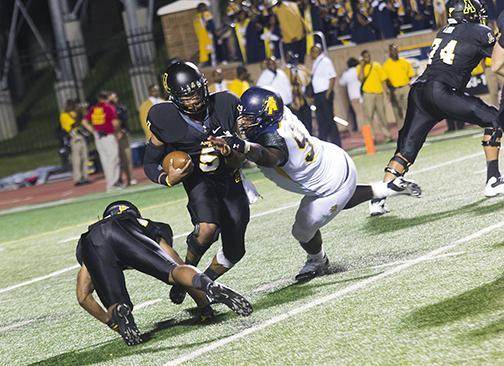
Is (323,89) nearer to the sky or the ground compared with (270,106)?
nearer to the ground

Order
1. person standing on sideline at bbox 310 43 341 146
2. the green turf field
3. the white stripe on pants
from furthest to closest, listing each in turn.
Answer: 1. the white stripe on pants
2. person standing on sideline at bbox 310 43 341 146
3. the green turf field

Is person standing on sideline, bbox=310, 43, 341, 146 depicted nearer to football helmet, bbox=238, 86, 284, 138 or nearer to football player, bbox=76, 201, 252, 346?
football helmet, bbox=238, 86, 284, 138

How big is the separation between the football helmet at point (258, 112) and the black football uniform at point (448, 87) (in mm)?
3448

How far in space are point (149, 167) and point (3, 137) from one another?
1132 inches

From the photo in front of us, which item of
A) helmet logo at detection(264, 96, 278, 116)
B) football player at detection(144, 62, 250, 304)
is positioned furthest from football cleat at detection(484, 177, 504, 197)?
helmet logo at detection(264, 96, 278, 116)

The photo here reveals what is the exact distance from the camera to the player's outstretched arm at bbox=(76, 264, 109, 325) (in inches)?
309

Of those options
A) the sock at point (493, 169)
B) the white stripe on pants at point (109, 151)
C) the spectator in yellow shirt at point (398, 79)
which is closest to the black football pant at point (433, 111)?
the sock at point (493, 169)

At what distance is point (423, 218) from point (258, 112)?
10.8ft

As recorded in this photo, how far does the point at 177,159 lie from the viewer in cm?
787

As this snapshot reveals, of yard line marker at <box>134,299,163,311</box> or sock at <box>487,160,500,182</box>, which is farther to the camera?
sock at <box>487,160,500,182</box>

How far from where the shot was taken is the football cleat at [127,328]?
7.43m

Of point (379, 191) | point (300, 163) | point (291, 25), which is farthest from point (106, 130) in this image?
point (300, 163)

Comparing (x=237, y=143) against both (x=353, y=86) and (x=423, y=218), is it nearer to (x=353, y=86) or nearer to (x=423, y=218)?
(x=423, y=218)

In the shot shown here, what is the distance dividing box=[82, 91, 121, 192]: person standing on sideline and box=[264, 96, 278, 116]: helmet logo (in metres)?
13.6
